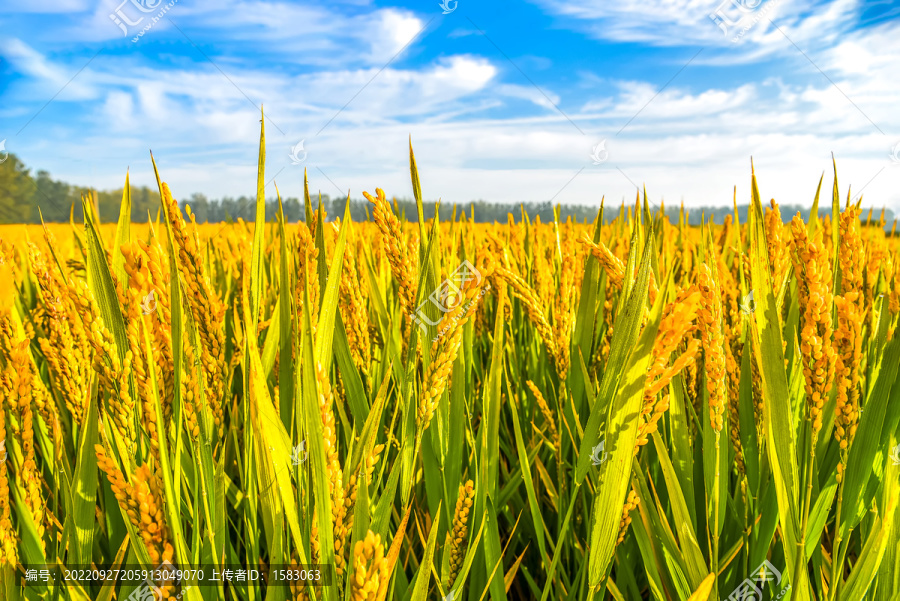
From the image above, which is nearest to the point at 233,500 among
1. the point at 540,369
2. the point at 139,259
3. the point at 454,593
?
the point at 454,593

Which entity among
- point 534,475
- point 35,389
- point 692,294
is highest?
point 692,294

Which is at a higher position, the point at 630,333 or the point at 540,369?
the point at 630,333

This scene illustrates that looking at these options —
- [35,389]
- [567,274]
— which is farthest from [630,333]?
[35,389]

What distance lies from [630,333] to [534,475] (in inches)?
36.0

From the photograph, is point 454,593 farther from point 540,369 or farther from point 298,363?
point 540,369

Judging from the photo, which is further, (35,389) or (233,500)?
(233,500)

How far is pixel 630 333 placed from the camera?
2.38ft

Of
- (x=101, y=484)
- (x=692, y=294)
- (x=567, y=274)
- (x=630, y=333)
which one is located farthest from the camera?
(x=101, y=484)

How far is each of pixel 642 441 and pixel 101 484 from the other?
134 cm

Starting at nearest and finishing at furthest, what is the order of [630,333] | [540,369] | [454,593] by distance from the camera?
[630,333], [454,593], [540,369]
